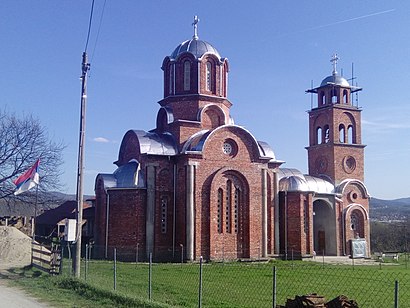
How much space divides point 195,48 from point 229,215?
10.2 m

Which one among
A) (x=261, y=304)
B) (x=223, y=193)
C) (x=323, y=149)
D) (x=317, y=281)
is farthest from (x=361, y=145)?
(x=261, y=304)

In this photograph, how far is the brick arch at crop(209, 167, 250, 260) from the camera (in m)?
28.6

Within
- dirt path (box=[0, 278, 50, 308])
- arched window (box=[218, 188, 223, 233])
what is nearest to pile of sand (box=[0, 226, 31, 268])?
dirt path (box=[0, 278, 50, 308])

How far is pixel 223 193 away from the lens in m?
29.2

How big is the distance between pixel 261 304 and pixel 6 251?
15.7m

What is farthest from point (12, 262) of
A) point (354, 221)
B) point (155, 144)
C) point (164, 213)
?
point (354, 221)

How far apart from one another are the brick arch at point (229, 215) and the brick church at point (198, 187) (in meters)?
0.05

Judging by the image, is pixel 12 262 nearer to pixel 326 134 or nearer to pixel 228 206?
pixel 228 206

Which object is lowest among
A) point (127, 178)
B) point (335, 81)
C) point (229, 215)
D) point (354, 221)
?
point (354, 221)

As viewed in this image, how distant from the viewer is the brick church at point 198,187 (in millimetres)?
28312

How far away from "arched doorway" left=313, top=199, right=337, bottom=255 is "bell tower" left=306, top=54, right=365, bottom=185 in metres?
2.11

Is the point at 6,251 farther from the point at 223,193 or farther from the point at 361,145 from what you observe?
the point at 361,145

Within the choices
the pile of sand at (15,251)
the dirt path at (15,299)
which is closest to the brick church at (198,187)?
the pile of sand at (15,251)

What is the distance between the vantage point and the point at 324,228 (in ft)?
125
